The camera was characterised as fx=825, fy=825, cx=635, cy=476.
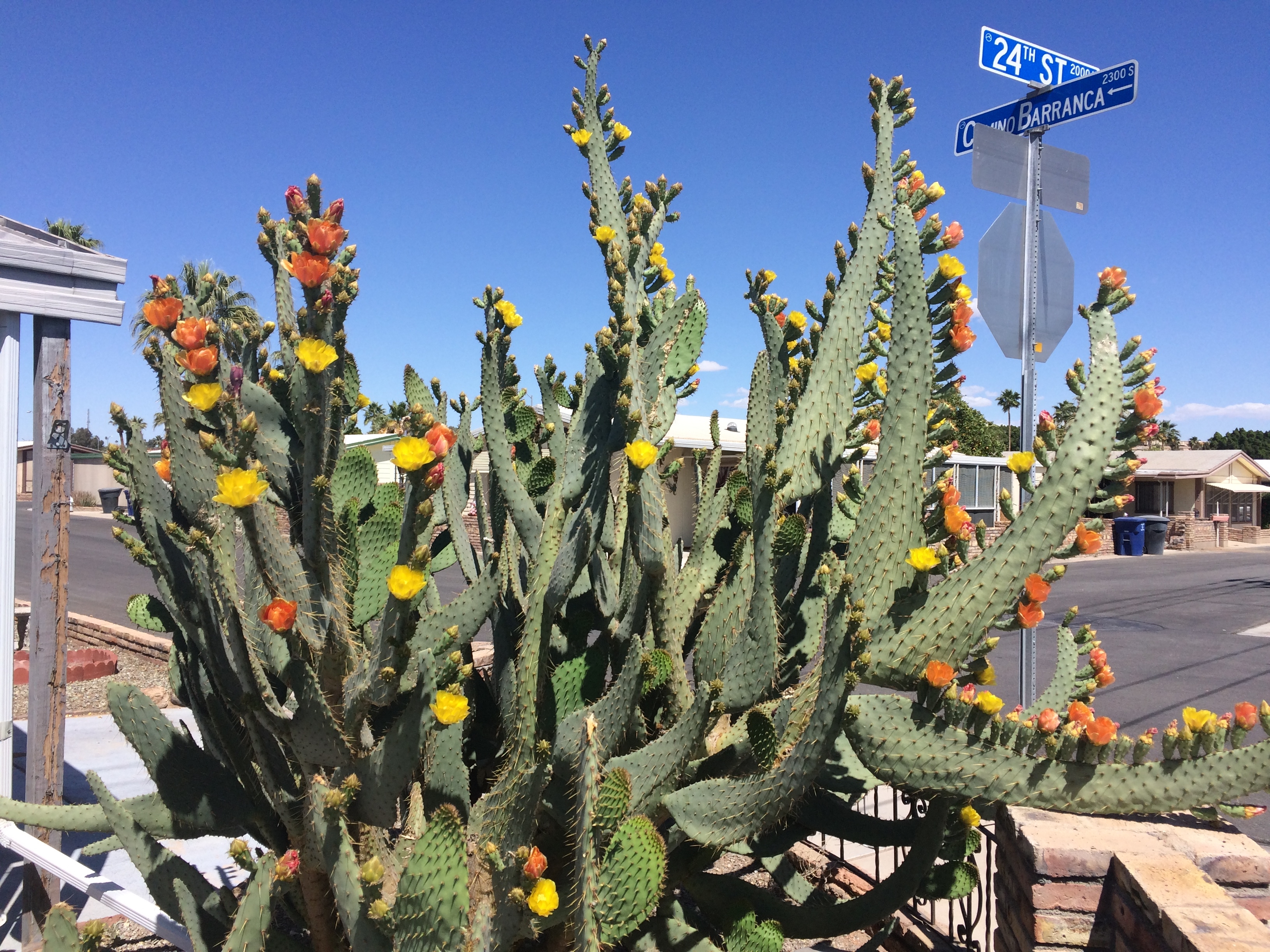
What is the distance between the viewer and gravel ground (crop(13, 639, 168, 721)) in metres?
7.05

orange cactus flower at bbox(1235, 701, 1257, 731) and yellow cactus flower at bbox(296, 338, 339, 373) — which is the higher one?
yellow cactus flower at bbox(296, 338, 339, 373)

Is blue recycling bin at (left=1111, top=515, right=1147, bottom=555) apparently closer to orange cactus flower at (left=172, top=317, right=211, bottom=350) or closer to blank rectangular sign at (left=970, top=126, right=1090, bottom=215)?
blank rectangular sign at (left=970, top=126, right=1090, bottom=215)

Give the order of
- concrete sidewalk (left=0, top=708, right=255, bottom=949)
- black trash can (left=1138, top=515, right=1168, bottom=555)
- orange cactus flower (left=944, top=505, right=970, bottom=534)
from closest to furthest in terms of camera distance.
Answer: orange cactus flower (left=944, top=505, right=970, bottom=534) < concrete sidewalk (left=0, top=708, right=255, bottom=949) < black trash can (left=1138, top=515, right=1168, bottom=555)

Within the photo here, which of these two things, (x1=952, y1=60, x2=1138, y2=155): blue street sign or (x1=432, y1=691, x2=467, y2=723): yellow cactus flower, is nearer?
(x1=432, y1=691, x2=467, y2=723): yellow cactus flower

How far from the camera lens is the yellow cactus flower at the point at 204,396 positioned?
68.0 inches

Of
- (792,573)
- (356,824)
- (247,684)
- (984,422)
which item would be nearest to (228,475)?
(247,684)

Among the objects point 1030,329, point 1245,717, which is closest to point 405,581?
point 1245,717

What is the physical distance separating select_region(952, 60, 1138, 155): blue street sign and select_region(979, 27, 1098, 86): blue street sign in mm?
120

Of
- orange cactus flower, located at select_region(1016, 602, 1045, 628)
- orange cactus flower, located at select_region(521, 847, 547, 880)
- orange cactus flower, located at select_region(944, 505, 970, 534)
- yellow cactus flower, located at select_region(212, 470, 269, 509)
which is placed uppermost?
yellow cactus flower, located at select_region(212, 470, 269, 509)

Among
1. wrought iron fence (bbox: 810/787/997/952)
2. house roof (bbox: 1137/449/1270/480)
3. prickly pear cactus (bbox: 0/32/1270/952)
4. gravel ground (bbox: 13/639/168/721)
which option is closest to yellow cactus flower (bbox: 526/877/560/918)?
prickly pear cactus (bbox: 0/32/1270/952)

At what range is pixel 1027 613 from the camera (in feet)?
7.23

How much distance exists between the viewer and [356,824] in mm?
2191

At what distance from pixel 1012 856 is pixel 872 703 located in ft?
3.62

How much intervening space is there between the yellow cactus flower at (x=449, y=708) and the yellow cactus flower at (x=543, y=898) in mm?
415
